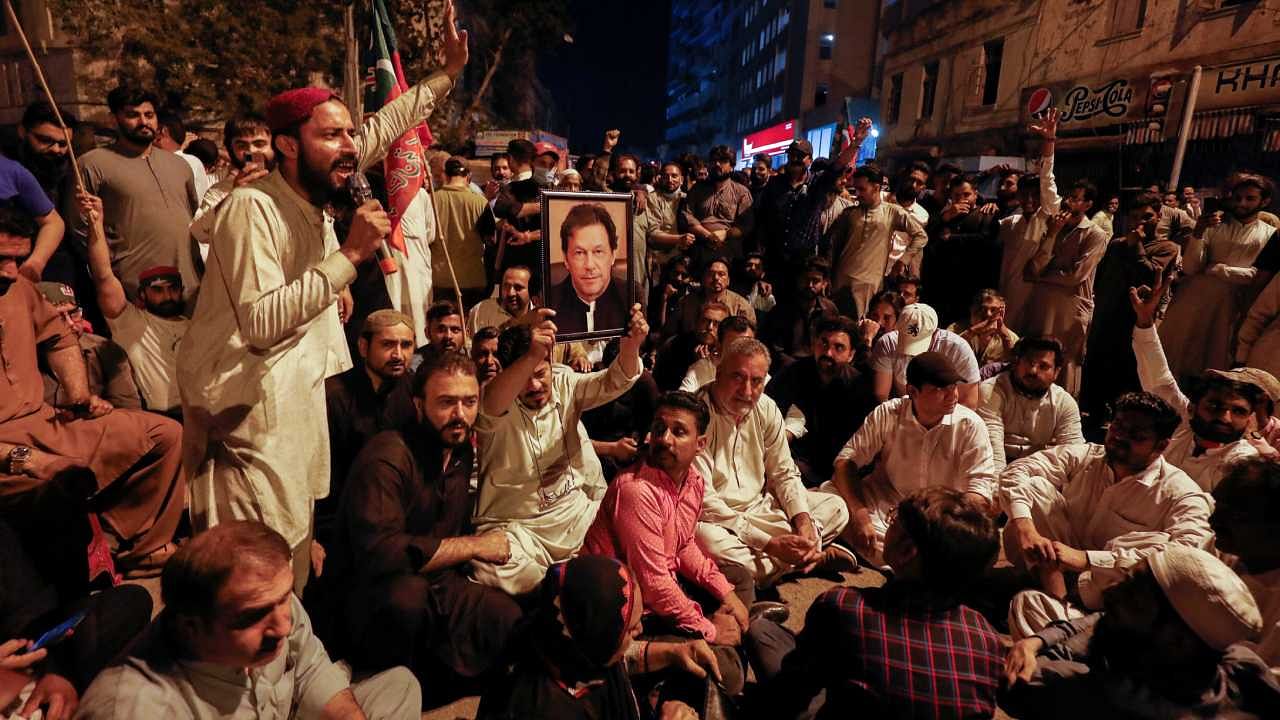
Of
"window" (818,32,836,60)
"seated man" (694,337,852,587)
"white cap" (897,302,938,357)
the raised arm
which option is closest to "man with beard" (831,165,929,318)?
"white cap" (897,302,938,357)

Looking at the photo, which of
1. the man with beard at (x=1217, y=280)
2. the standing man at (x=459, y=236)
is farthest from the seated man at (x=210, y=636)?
the man with beard at (x=1217, y=280)

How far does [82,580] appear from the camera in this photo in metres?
2.90

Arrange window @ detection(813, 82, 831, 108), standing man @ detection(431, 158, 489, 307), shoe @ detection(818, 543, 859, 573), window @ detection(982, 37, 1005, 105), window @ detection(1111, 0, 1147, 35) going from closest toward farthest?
shoe @ detection(818, 543, 859, 573), standing man @ detection(431, 158, 489, 307), window @ detection(1111, 0, 1147, 35), window @ detection(982, 37, 1005, 105), window @ detection(813, 82, 831, 108)

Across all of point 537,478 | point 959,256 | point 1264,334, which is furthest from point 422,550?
point 1264,334

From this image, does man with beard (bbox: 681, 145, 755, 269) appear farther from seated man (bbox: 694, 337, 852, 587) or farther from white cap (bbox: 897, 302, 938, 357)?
seated man (bbox: 694, 337, 852, 587)

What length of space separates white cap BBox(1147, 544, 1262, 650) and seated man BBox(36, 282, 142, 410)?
4.90 metres

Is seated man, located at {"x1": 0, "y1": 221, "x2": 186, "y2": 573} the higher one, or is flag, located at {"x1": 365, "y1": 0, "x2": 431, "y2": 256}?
flag, located at {"x1": 365, "y1": 0, "x2": 431, "y2": 256}

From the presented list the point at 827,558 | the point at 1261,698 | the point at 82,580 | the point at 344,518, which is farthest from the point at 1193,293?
the point at 82,580

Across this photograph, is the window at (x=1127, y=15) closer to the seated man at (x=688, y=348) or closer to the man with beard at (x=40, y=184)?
the seated man at (x=688, y=348)

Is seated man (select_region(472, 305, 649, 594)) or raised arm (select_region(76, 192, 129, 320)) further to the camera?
raised arm (select_region(76, 192, 129, 320))

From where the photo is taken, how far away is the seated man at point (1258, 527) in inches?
95.9

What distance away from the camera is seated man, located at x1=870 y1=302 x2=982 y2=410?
4723 millimetres

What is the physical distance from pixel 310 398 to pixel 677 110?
304 feet

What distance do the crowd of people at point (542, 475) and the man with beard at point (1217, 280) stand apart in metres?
0.03
